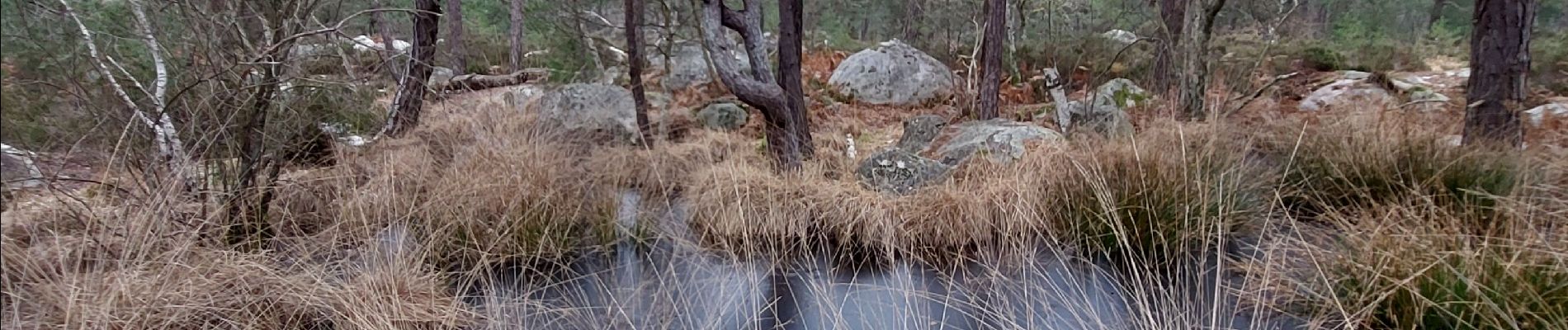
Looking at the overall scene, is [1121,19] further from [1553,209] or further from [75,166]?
[75,166]

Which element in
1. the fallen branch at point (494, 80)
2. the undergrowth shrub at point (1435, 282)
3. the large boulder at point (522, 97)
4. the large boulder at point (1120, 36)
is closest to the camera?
the undergrowth shrub at point (1435, 282)

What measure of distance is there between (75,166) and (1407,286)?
12.5 ft

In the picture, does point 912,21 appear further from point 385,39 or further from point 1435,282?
point 1435,282

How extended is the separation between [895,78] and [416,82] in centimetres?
516

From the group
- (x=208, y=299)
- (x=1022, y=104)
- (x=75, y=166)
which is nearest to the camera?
(x=208, y=299)

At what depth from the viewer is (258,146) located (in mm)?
2959

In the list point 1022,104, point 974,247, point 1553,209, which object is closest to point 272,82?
point 974,247

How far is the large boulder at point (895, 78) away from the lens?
8328 mm

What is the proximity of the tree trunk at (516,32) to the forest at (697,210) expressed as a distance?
16.2 feet

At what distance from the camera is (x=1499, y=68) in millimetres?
3602

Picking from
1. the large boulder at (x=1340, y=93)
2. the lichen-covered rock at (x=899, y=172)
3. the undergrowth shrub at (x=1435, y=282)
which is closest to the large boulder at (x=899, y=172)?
the lichen-covered rock at (x=899, y=172)

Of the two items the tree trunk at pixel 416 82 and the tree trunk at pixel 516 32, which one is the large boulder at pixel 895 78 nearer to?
the tree trunk at pixel 516 32

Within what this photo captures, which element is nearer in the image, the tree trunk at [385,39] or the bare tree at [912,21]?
the tree trunk at [385,39]

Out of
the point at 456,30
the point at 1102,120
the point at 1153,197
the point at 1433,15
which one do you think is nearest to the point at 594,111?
the point at 1102,120
